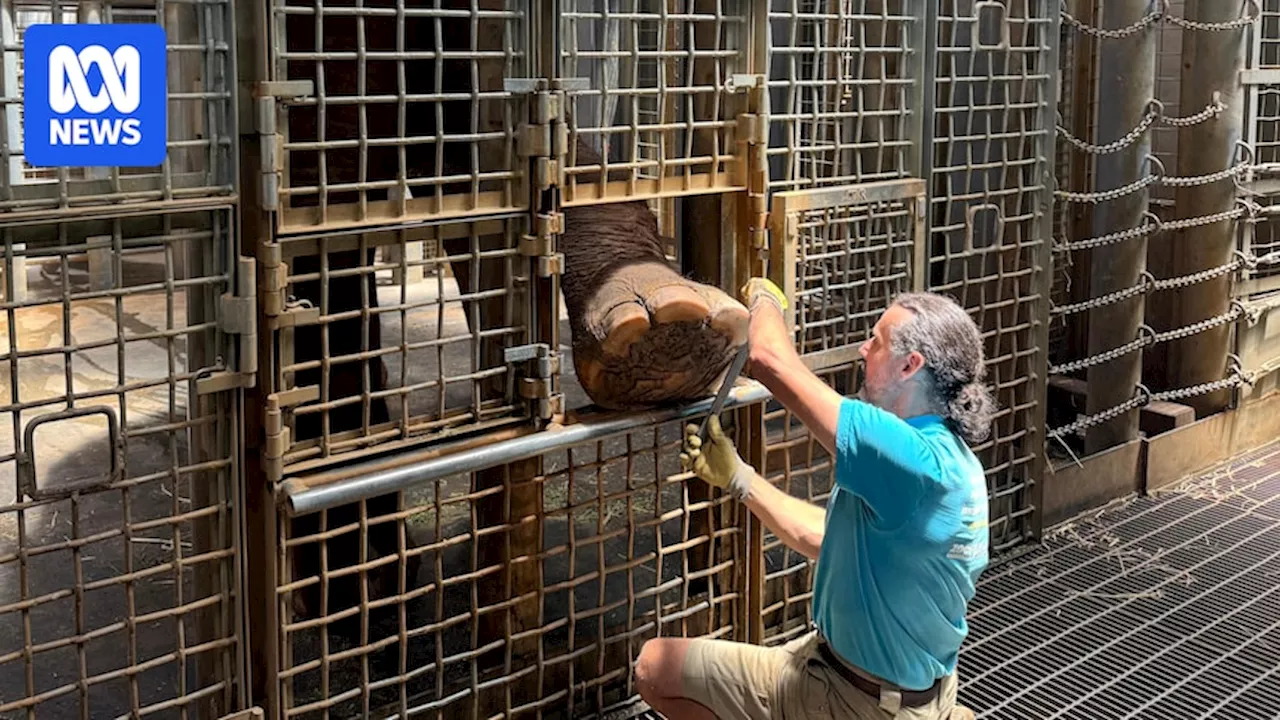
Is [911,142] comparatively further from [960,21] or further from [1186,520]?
[1186,520]

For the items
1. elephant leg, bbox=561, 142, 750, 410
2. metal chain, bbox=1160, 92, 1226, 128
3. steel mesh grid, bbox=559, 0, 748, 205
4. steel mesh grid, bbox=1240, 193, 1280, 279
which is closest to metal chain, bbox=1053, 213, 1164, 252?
metal chain, bbox=1160, 92, 1226, 128

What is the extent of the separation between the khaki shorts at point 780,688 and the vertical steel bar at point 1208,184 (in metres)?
3.44

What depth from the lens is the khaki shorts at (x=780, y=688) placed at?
246 centimetres

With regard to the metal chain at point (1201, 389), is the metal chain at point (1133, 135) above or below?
above

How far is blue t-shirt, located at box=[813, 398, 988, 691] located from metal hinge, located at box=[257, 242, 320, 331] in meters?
1.00

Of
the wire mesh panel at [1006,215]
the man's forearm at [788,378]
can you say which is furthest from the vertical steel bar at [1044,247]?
the man's forearm at [788,378]

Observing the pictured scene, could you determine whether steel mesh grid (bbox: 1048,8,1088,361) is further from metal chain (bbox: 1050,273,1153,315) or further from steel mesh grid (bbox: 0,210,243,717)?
steel mesh grid (bbox: 0,210,243,717)

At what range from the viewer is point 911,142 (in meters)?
3.72

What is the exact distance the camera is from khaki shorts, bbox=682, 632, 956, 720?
8.07ft

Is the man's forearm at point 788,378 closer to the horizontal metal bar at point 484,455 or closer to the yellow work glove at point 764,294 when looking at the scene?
the yellow work glove at point 764,294

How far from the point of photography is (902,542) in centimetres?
238

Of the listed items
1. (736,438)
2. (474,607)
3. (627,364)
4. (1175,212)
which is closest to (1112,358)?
(1175,212)

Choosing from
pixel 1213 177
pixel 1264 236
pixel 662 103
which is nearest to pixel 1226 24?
pixel 1213 177

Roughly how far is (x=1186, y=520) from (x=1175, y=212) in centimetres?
145
